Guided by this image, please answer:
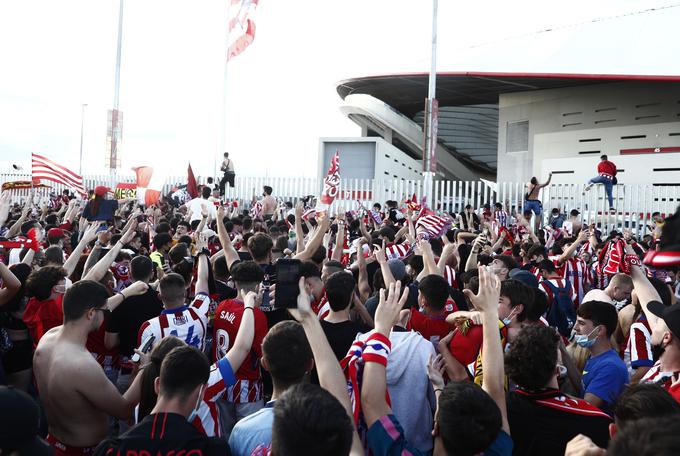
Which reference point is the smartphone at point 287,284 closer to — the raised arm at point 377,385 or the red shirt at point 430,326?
the raised arm at point 377,385

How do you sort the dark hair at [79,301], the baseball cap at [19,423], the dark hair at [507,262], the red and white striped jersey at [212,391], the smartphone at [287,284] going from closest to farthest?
A: the baseball cap at [19,423]
the smartphone at [287,284]
the red and white striped jersey at [212,391]
the dark hair at [79,301]
the dark hair at [507,262]

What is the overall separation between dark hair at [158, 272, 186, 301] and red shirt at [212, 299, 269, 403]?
30 centimetres

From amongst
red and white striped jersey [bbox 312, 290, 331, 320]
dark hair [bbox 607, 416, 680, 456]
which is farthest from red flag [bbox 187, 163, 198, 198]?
dark hair [bbox 607, 416, 680, 456]

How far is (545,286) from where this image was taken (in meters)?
5.98

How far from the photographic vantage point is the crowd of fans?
2184mm

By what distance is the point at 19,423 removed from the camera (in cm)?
208

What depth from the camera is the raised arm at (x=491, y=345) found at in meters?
2.59

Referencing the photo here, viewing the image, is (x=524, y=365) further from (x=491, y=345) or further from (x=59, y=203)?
(x=59, y=203)

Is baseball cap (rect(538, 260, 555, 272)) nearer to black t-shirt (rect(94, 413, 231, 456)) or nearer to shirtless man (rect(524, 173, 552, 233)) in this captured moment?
black t-shirt (rect(94, 413, 231, 456))

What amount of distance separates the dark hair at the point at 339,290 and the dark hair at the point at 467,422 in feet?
4.75

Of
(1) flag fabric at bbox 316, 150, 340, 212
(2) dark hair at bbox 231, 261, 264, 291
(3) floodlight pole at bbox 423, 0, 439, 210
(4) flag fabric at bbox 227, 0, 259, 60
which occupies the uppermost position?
(4) flag fabric at bbox 227, 0, 259, 60

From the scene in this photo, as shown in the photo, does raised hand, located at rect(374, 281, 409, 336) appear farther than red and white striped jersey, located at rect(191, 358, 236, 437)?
No

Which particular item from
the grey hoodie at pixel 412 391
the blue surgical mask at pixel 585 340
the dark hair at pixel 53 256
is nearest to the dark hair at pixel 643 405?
the grey hoodie at pixel 412 391

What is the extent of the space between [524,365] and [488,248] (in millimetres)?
6252
